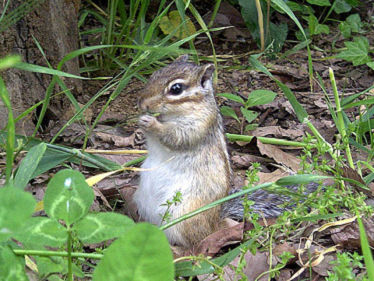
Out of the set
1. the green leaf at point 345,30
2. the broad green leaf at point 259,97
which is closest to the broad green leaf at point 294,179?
the broad green leaf at point 259,97

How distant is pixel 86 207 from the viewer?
6.00 feet

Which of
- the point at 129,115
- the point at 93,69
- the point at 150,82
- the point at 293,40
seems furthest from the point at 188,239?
the point at 293,40

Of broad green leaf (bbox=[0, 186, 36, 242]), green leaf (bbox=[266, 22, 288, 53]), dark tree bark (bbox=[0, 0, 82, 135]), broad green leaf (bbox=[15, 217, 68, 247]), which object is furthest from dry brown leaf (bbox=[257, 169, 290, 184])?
broad green leaf (bbox=[0, 186, 36, 242])

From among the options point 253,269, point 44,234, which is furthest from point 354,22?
point 44,234

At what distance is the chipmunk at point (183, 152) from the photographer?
3.10 meters

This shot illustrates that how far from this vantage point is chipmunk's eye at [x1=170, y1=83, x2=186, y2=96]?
10.4 ft

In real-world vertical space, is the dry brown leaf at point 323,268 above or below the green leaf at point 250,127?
above


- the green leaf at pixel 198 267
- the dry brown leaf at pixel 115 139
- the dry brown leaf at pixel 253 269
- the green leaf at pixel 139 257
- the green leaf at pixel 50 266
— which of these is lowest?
the dry brown leaf at pixel 115 139

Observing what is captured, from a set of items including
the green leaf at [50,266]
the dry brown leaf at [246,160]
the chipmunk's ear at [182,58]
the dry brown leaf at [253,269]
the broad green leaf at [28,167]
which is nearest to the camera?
the green leaf at [50,266]

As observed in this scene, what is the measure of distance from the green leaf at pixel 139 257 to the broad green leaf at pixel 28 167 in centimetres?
90

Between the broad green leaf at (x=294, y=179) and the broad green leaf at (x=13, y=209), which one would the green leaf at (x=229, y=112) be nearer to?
the broad green leaf at (x=294, y=179)

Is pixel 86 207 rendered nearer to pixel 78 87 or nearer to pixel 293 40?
pixel 78 87

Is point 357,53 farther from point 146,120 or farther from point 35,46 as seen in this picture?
point 35,46

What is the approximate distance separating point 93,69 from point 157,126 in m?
1.70
